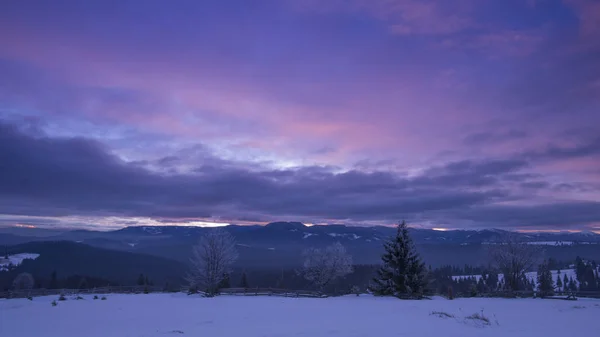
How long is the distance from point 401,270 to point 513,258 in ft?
78.1

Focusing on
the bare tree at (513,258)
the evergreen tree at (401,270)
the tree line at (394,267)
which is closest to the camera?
the evergreen tree at (401,270)

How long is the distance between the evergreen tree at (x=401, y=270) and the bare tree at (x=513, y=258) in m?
19.9

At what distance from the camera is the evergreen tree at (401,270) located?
4031cm

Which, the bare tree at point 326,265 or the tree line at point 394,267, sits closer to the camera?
the tree line at point 394,267

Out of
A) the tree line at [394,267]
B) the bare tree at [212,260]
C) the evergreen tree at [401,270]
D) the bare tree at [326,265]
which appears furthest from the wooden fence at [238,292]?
the bare tree at [326,265]

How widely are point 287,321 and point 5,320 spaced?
692 inches

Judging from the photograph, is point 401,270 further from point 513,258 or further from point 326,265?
point 326,265

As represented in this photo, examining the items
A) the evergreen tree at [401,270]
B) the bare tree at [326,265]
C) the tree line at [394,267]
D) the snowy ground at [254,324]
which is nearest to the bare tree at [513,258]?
the tree line at [394,267]

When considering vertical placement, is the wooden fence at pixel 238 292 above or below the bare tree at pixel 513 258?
below

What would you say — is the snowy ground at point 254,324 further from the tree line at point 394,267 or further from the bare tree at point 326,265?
the bare tree at point 326,265

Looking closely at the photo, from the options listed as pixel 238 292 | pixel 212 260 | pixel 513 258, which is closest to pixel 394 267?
pixel 238 292

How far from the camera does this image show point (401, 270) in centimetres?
4141

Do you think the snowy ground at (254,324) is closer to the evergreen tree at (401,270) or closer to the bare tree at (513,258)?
the evergreen tree at (401,270)

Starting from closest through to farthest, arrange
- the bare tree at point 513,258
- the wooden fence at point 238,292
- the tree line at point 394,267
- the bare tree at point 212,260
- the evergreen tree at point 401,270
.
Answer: the wooden fence at point 238,292
the evergreen tree at point 401,270
the tree line at point 394,267
the bare tree at point 513,258
the bare tree at point 212,260
